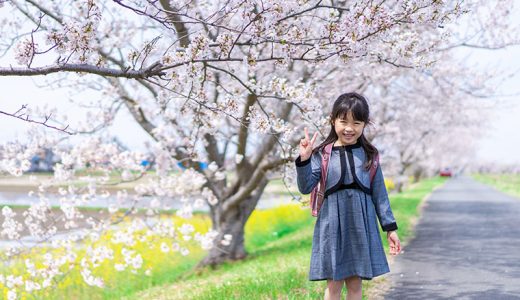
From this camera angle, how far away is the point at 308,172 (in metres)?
3.55

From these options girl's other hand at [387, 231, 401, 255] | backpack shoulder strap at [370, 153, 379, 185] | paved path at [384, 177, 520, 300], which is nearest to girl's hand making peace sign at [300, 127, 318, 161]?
backpack shoulder strap at [370, 153, 379, 185]

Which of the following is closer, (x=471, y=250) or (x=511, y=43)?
(x=471, y=250)

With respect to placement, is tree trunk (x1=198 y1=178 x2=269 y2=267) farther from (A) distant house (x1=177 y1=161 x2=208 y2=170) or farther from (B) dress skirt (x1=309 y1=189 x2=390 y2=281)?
(B) dress skirt (x1=309 y1=189 x2=390 y2=281)

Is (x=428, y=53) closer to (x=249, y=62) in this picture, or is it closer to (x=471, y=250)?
(x=249, y=62)

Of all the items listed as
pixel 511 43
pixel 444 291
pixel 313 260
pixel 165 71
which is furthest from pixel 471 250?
pixel 165 71

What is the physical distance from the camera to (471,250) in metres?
8.28

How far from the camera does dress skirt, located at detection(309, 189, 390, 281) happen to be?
3541mm

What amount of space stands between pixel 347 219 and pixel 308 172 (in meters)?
0.40

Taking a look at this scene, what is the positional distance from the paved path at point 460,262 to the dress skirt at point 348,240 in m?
1.91

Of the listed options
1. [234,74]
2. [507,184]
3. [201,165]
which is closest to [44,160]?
[201,165]

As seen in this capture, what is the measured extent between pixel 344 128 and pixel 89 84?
6.54 metres

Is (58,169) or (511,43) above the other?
(511,43)

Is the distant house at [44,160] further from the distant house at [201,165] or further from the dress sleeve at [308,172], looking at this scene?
the dress sleeve at [308,172]

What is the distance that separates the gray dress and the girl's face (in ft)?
0.23
